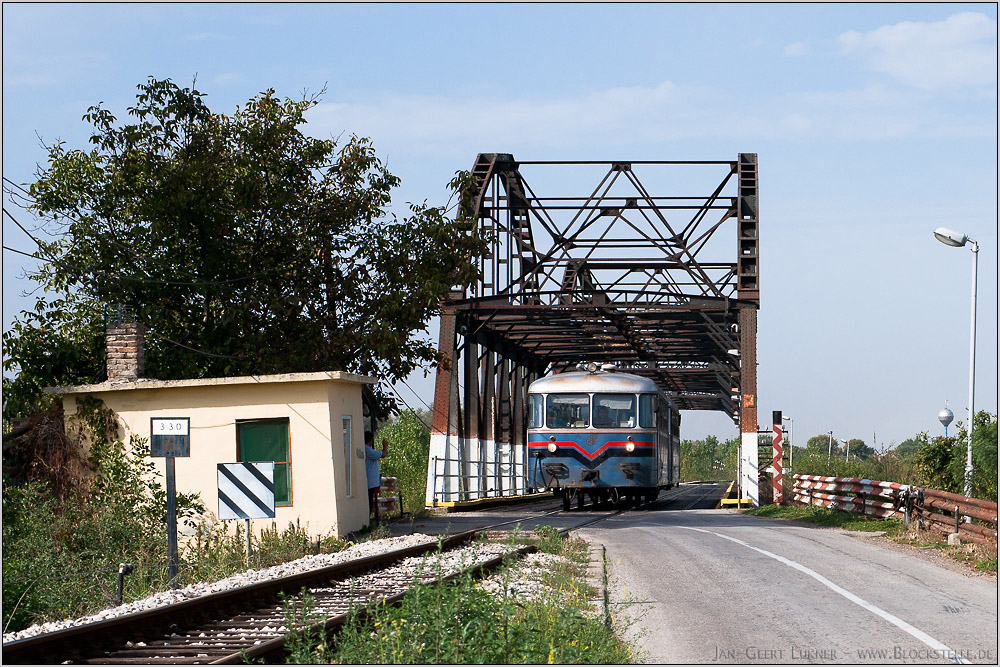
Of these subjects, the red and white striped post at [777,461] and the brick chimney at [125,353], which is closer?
the brick chimney at [125,353]

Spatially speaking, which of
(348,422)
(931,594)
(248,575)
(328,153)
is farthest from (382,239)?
(931,594)

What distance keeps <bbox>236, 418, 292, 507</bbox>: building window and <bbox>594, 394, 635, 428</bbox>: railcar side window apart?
12275 millimetres

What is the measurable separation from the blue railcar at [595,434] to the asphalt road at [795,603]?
10.1 meters

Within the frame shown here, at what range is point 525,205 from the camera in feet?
118

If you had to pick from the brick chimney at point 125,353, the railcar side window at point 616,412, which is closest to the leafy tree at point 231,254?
the brick chimney at point 125,353

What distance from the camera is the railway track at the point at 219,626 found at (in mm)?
7812

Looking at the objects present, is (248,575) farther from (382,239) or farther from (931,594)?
(382,239)

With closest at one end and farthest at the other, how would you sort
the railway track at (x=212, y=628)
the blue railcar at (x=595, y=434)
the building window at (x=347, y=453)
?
the railway track at (x=212, y=628) → the building window at (x=347, y=453) → the blue railcar at (x=595, y=434)

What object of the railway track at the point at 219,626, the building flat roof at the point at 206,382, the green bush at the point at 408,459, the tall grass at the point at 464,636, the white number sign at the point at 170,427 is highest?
the building flat roof at the point at 206,382

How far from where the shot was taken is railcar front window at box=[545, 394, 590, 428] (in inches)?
1121

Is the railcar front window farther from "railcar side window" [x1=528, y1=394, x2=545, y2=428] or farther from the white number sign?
the white number sign

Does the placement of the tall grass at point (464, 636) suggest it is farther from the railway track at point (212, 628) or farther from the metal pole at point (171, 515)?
the metal pole at point (171, 515)

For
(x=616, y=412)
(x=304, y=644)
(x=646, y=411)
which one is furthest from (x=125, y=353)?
(x=646, y=411)

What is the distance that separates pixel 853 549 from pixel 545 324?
22.0 metres
